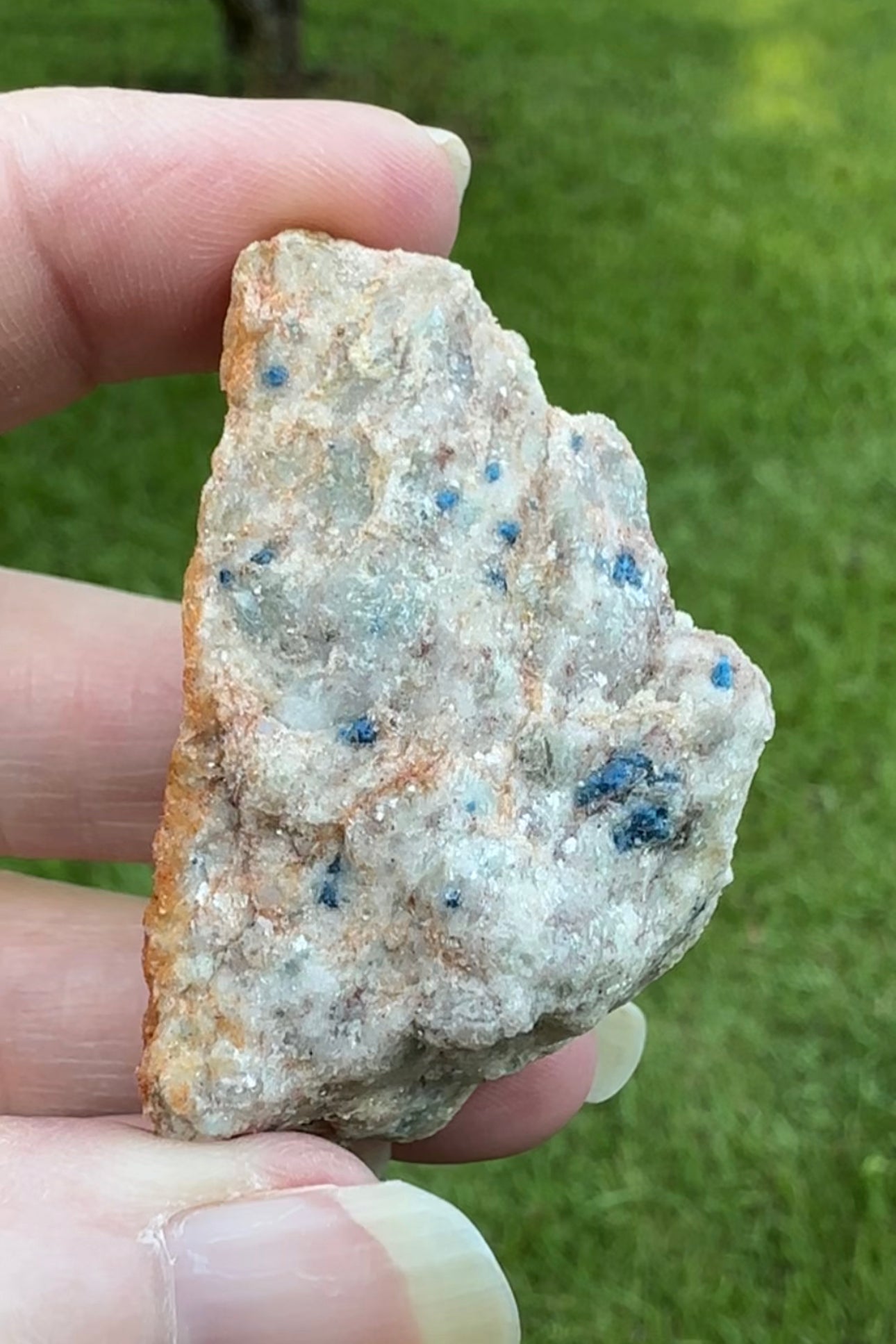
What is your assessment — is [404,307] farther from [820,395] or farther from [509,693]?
[820,395]

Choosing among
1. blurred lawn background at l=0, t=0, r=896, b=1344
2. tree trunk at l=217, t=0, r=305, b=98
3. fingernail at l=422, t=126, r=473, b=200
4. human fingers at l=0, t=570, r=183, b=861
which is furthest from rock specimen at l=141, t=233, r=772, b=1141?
tree trunk at l=217, t=0, r=305, b=98

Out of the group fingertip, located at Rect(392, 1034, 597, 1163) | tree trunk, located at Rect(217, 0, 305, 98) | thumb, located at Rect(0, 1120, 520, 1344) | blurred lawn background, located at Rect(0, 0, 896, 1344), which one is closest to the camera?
thumb, located at Rect(0, 1120, 520, 1344)

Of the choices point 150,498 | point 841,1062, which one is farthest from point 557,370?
point 841,1062

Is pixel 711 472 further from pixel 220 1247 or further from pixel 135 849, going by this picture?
pixel 220 1247

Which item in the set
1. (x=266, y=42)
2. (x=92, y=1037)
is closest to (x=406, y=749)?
(x=92, y=1037)

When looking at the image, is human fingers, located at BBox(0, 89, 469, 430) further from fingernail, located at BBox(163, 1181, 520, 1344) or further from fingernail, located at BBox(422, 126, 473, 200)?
fingernail, located at BBox(163, 1181, 520, 1344)

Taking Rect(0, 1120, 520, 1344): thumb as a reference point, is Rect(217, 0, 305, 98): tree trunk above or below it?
above
